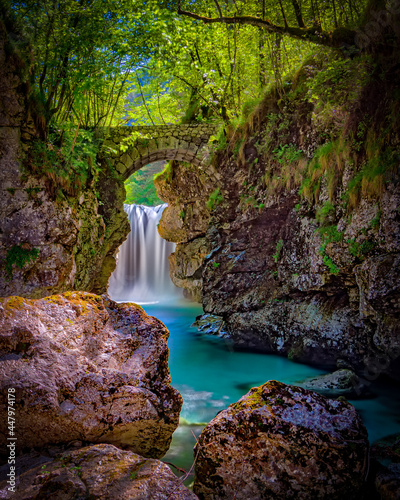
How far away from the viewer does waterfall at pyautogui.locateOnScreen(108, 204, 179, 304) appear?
53.9 ft

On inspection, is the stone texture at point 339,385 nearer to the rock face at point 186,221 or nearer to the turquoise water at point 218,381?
the turquoise water at point 218,381

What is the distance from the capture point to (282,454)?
1.92 metres

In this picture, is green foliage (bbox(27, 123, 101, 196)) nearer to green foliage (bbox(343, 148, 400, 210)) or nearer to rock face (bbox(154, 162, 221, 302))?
green foliage (bbox(343, 148, 400, 210))

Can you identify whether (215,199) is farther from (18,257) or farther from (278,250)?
(18,257)

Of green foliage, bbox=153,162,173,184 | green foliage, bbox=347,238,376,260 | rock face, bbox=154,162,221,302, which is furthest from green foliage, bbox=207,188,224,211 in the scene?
green foliage, bbox=153,162,173,184

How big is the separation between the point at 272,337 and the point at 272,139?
453 cm

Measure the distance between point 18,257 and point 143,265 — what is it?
10822mm

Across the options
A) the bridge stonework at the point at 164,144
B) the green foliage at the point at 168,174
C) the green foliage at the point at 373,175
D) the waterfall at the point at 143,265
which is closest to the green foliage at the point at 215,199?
the bridge stonework at the point at 164,144

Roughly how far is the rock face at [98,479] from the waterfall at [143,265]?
1474 centimetres

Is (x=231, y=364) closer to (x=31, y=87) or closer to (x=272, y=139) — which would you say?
(x=272, y=139)

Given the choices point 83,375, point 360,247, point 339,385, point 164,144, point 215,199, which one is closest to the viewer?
point 83,375

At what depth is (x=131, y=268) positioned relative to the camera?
16531 mm

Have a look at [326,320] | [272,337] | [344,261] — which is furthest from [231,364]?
[344,261]

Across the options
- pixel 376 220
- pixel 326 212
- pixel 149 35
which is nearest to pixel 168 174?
pixel 149 35
